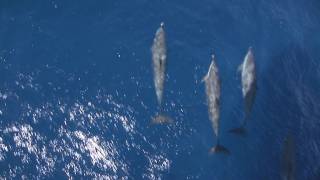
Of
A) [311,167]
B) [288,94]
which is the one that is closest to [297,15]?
[288,94]

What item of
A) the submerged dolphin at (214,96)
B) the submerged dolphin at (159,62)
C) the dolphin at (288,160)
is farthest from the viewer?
the dolphin at (288,160)

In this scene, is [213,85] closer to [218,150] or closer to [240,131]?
[240,131]

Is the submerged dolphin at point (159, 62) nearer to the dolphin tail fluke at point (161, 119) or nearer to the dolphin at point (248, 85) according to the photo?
the dolphin tail fluke at point (161, 119)

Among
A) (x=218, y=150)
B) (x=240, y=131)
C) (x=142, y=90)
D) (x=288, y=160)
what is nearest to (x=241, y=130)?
(x=240, y=131)

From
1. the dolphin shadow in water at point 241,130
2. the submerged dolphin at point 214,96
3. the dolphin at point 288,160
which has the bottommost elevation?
the dolphin at point 288,160

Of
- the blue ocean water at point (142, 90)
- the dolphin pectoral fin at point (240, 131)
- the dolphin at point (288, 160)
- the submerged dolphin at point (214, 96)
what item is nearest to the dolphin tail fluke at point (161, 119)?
the blue ocean water at point (142, 90)

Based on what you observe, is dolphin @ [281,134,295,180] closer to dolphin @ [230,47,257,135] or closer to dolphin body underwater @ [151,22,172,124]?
dolphin @ [230,47,257,135]

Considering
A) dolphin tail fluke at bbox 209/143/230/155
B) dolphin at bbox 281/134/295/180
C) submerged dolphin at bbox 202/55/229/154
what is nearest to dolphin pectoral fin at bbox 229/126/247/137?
dolphin tail fluke at bbox 209/143/230/155
